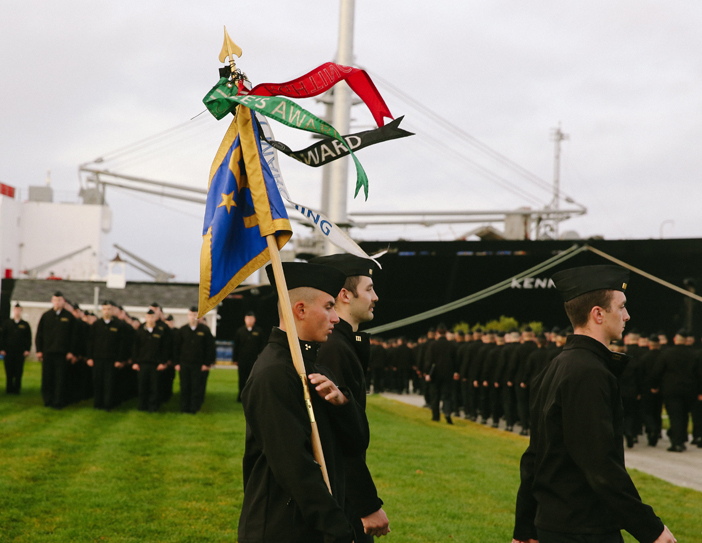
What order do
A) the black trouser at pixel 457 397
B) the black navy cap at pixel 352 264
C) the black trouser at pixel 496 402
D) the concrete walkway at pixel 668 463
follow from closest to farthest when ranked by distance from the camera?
the black navy cap at pixel 352 264, the concrete walkway at pixel 668 463, the black trouser at pixel 496 402, the black trouser at pixel 457 397

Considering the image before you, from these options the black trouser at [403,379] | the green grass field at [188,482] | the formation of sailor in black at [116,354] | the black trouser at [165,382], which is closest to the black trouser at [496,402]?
the green grass field at [188,482]

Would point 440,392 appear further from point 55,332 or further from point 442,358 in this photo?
point 55,332

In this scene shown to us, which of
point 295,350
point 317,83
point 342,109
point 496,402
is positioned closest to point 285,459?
point 295,350

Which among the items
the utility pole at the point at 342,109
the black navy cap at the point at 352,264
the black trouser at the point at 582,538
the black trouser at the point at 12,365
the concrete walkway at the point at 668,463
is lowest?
the concrete walkway at the point at 668,463

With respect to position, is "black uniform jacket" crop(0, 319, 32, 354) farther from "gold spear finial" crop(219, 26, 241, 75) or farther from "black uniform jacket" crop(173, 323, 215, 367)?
"gold spear finial" crop(219, 26, 241, 75)

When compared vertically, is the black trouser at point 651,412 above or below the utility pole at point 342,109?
below

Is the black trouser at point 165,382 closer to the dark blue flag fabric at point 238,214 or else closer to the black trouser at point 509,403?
the black trouser at point 509,403

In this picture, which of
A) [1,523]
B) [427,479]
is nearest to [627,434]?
[427,479]

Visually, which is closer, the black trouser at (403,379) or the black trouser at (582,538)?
the black trouser at (582,538)

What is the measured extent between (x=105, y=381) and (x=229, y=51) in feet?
40.2

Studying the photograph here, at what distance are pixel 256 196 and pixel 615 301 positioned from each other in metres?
1.65

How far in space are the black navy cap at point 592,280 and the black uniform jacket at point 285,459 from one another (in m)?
1.18

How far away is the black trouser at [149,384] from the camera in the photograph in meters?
14.2

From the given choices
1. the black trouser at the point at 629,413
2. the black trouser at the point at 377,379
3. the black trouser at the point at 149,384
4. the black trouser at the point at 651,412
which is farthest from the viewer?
the black trouser at the point at 377,379
